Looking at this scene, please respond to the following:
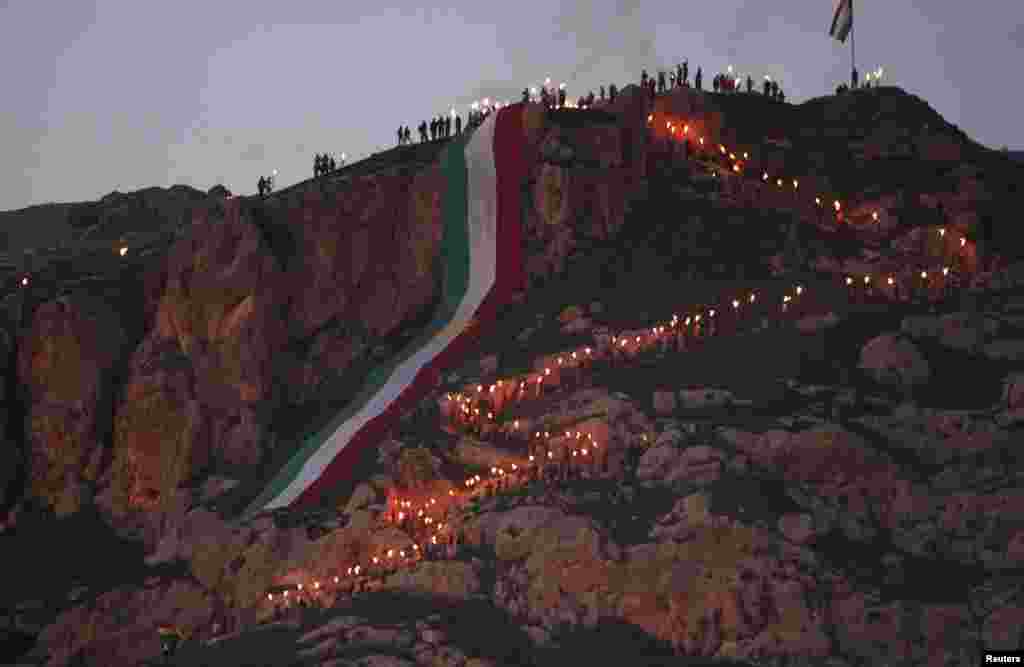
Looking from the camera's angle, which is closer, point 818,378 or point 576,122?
point 818,378

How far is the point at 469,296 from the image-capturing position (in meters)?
40.2

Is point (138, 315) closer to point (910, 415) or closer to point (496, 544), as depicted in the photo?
point (496, 544)

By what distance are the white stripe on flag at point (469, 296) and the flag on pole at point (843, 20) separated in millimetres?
11529

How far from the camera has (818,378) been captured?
103 feet

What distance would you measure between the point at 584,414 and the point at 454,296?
32.2 feet

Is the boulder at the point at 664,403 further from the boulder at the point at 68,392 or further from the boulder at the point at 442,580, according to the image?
A: the boulder at the point at 68,392

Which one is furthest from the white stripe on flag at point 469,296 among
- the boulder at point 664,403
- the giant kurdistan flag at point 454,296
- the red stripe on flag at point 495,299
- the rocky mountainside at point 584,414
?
the boulder at point 664,403

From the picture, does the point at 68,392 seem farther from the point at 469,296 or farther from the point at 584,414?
the point at 584,414

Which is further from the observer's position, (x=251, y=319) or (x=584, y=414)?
(x=251, y=319)

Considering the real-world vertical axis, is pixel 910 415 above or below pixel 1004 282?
below

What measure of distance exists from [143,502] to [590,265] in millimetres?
13961

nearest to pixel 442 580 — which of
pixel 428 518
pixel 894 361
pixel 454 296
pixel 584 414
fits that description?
pixel 428 518

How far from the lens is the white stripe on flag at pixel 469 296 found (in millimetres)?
35644

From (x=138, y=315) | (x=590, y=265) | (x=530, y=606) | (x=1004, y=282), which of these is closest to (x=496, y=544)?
(x=530, y=606)
